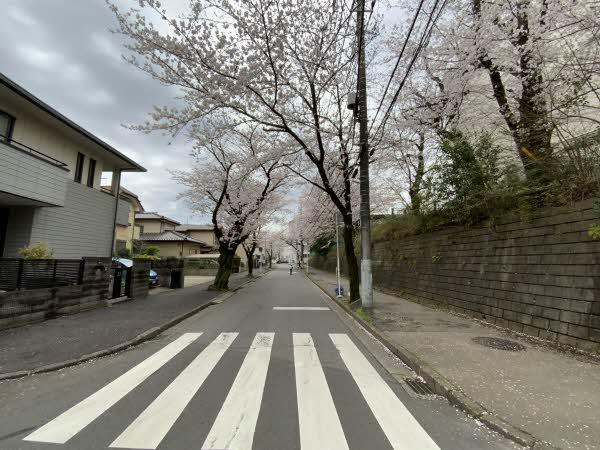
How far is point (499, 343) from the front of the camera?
243 inches

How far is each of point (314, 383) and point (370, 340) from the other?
2982mm

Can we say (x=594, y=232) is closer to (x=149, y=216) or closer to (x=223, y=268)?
(x=223, y=268)

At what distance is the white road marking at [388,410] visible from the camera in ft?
9.98

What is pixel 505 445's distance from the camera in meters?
3.00

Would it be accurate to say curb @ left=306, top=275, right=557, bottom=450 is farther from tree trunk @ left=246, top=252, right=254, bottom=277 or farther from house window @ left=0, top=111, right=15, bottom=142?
tree trunk @ left=246, top=252, right=254, bottom=277

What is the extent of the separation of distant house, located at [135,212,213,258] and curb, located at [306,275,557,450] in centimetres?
3614

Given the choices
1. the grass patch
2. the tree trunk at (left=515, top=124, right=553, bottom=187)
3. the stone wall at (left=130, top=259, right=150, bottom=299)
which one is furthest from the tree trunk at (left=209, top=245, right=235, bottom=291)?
the tree trunk at (left=515, top=124, right=553, bottom=187)

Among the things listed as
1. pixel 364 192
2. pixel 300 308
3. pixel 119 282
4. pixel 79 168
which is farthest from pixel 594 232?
pixel 79 168

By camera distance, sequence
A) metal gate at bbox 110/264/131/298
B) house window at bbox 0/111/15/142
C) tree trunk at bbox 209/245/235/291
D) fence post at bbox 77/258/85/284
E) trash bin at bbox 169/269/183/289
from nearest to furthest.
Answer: fence post at bbox 77/258/85/284 → house window at bbox 0/111/15/142 → metal gate at bbox 110/264/131/298 → tree trunk at bbox 209/245/235/291 → trash bin at bbox 169/269/183/289

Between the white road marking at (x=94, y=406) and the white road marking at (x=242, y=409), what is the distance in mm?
1324

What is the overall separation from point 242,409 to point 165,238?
37715mm

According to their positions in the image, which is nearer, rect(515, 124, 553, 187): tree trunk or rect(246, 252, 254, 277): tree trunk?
rect(515, 124, 553, 187): tree trunk

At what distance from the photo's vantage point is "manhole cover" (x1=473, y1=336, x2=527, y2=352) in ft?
19.1

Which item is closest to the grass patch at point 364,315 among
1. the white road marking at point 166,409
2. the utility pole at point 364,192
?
the utility pole at point 364,192
